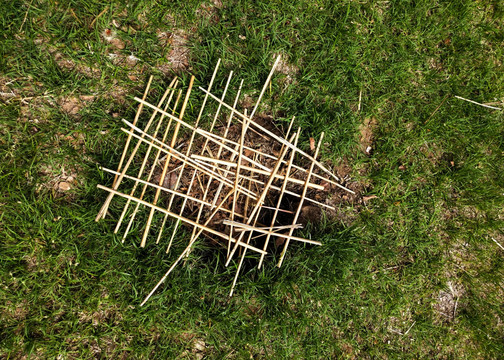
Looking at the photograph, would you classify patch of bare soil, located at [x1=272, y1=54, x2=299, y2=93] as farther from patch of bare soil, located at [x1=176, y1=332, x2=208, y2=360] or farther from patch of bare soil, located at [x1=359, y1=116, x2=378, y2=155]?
patch of bare soil, located at [x1=176, y1=332, x2=208, y2=360]

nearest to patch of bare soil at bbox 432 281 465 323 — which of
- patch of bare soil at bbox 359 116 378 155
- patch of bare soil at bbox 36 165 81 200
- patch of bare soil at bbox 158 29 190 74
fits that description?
patch of bare soil at bbox 359 116 378 155

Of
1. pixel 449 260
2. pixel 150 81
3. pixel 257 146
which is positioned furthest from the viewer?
pixel 449 260


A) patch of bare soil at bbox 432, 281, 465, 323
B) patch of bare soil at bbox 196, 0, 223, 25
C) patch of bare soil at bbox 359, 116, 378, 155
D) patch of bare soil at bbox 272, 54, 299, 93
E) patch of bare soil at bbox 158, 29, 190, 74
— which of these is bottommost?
patch of bare soil at bbox 432, 281, 465, 323

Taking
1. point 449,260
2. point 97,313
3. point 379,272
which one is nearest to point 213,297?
point 97,313

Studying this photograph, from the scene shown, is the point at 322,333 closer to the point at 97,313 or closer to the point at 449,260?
the point at 449,260

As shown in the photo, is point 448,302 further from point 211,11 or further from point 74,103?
point 74,103

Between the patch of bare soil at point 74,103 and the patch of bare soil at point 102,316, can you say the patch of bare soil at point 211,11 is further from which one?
the patch of bare soil at point 102,316
